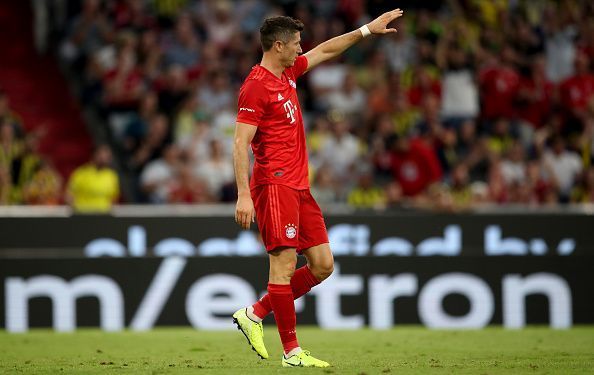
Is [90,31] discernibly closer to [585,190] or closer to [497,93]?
[497,93]

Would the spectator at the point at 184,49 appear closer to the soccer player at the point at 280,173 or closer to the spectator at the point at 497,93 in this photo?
the spectator at the point at 497,93

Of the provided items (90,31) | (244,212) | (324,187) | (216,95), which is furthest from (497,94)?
(244,212)

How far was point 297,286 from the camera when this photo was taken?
29.9 ft

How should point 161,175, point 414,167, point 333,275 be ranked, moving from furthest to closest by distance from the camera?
point 161,175 → point 414,167 → point 333,275

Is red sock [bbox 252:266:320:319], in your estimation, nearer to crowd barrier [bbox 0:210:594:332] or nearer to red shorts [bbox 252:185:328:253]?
red shorts [bbox 252:185:328:253]

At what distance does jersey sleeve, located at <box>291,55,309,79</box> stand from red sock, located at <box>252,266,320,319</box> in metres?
1.49

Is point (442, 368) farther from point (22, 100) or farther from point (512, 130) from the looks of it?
point (22, 100)

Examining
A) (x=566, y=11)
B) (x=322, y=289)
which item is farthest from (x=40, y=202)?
(x=566, y=11)

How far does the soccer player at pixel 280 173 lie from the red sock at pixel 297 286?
0.13 metres

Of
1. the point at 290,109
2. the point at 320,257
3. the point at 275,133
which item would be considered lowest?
the point at 320,257

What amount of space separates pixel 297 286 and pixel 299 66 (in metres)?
1.69

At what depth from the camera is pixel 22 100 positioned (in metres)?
19.4

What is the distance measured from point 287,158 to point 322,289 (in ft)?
18.2

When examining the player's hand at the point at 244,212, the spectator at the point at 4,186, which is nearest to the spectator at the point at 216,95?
the spectator at the point at 4,186
